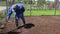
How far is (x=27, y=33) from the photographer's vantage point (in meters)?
7.29

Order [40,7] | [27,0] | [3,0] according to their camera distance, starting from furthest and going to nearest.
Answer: [40,7] < [27,0] < [3,0]

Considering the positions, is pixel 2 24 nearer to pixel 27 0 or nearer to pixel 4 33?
pixel 4 33

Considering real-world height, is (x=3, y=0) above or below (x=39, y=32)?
above

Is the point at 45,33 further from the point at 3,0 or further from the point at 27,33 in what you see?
the point at 3,0

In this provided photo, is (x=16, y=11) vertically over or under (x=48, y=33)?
over

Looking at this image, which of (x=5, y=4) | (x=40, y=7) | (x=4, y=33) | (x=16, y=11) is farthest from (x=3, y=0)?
(x=40, y=7)

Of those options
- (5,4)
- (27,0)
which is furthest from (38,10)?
(5,4)

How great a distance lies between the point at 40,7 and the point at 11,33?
32.5 ft

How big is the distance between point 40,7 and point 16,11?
8912 millimetres

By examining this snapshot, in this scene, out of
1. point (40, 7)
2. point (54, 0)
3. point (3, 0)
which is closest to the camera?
point (3, 0)

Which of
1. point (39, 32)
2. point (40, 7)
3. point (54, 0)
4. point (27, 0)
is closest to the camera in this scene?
point (39, 32)

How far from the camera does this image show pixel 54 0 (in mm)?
18750

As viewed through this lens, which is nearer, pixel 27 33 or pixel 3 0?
pixel 27 33

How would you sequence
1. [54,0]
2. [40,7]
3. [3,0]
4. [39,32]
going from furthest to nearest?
[54,0] → [40,7] → [3,0] → [39,32]
